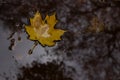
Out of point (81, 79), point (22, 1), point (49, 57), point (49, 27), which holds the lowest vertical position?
point (81, 79)

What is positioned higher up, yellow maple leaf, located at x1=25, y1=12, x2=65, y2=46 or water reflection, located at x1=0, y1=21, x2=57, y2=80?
yellow maple leaf, located at x1=25, y1=12, x2=65, y2=46

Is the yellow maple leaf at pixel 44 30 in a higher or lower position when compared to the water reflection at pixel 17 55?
higher

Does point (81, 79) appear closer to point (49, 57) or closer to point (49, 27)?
point (49, 57)

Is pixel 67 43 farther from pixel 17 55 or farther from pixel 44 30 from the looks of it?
pixel 17 55

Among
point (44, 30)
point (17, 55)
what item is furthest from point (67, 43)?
point (17, 55)

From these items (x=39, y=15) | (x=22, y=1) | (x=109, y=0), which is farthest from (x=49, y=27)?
(x=109, y=0)
